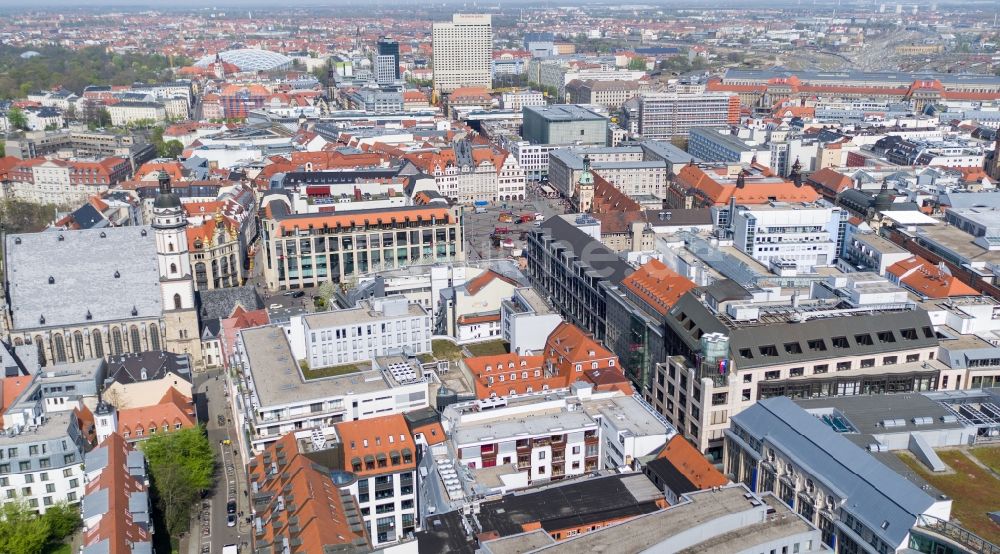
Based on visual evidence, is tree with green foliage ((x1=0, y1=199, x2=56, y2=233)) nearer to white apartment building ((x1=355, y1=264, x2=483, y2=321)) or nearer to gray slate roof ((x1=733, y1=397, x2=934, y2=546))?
white apartment building ((x1=355, y1=264, x2=483, y2=321))

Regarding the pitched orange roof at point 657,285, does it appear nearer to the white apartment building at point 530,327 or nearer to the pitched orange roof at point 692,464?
the white apartment building at point 530,327

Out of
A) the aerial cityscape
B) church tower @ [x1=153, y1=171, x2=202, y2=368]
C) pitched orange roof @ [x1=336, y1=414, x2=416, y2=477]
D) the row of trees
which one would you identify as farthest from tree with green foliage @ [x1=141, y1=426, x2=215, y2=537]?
church tower @ [x1=153, y1=171, x2=202, y2=368]

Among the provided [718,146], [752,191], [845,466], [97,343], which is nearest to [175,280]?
[97,343]

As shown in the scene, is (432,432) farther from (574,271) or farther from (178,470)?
(574,271)

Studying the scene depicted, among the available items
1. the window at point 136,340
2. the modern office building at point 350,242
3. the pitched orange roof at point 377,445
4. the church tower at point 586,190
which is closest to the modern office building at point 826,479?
the pitched orange roof at point 377,445

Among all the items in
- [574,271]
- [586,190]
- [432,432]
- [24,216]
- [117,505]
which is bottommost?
[117,505]
